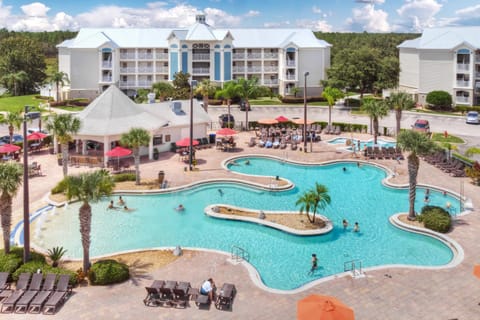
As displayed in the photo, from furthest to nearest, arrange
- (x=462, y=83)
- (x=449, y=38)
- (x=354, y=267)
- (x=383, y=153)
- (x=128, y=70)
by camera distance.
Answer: (x=128, y=70) → (x=449, y=38) → (x=462, y=83) → (x=383, y=153) → (x=354, y=267)

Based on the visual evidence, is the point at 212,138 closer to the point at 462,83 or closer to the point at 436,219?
the point at 436,219

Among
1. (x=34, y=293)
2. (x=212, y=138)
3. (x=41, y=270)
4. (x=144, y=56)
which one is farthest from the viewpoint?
(x=144, y=56)

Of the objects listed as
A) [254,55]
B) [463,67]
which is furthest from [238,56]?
[463,67]

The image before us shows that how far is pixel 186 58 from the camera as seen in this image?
269 ft

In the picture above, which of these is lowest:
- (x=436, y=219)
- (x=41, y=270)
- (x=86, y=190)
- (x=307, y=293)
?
(x=307, y=293)

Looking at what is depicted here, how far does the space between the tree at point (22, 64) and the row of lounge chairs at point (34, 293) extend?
82.0 metres

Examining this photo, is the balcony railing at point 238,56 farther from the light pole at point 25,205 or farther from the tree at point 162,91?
the light pole at point 25,205

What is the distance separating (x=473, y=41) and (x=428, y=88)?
9.32 meters

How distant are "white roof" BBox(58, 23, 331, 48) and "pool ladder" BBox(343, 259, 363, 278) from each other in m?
65.0

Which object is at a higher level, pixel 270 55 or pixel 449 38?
pixel 449 38

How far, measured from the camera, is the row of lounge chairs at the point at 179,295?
1794 centimetres

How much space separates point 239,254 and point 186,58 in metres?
63.7

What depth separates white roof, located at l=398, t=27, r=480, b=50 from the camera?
233 feet

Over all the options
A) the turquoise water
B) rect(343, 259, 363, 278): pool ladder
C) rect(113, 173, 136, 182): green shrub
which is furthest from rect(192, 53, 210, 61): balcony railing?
rect(343, 259, 363, 278): pool ladder
